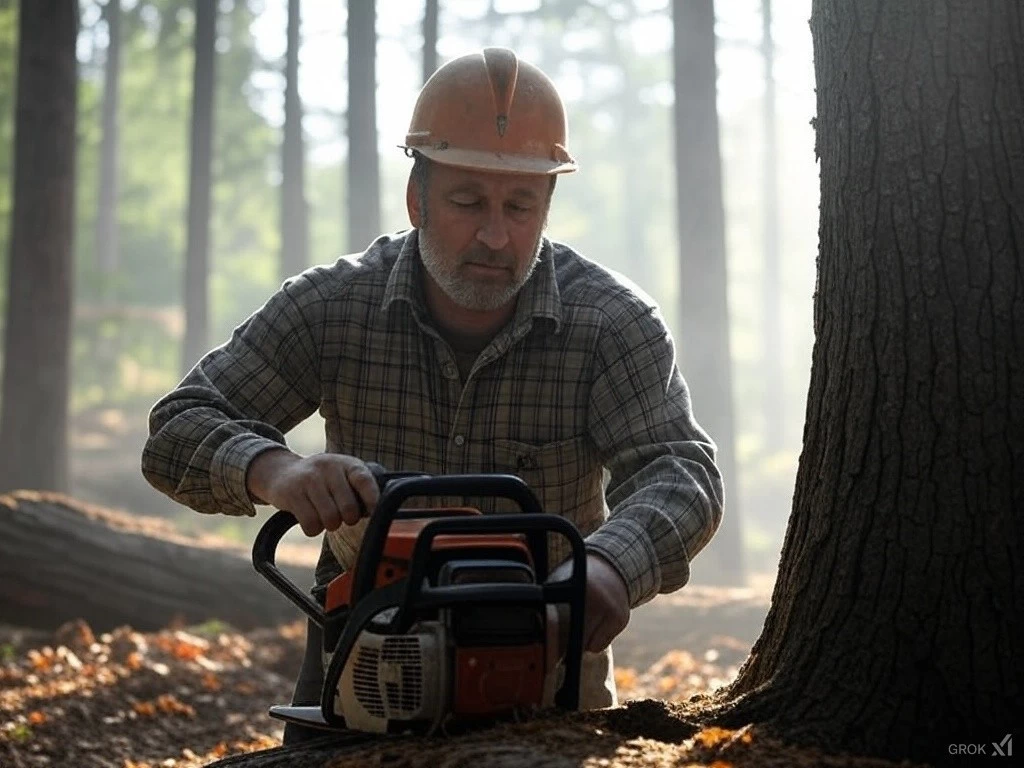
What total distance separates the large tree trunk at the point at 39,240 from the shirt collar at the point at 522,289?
34.2 ft

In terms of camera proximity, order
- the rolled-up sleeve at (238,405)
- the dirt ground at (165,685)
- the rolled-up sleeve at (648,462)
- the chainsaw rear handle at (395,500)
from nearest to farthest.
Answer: the chainsaw rear handle at (395,500) < the rolled-up sleeve at (648,462) < the rolled-up sleeve at (238,405) < the dirt ground at (165,685)

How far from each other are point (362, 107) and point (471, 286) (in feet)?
57.9

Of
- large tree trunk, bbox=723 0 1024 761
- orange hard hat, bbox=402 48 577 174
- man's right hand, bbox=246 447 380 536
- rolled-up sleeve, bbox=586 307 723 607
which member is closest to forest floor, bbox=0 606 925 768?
large tree trunk, bbox=723 0 1024 761

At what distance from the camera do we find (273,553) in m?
3.47

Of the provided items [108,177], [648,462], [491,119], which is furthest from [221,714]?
[108,177]

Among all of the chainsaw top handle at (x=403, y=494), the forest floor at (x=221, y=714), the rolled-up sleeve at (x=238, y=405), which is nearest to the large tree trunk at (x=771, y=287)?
the forest floor at (x=221, y=714)

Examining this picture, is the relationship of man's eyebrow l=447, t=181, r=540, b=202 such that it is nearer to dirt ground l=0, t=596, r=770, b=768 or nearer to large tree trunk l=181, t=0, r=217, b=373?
dirt ground l=0, t=596, r=770, b=768

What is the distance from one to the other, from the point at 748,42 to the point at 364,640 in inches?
1344

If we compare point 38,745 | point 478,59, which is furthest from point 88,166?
point 478,59

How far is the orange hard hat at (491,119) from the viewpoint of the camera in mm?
3781

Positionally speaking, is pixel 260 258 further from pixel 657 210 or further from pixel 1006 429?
pixel 1006 429

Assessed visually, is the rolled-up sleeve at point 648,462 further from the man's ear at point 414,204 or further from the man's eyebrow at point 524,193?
the man's ear at point 414,204

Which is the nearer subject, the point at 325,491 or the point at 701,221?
the point at 325,491

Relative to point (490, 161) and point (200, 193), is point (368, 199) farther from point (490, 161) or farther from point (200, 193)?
point (490, 161)
